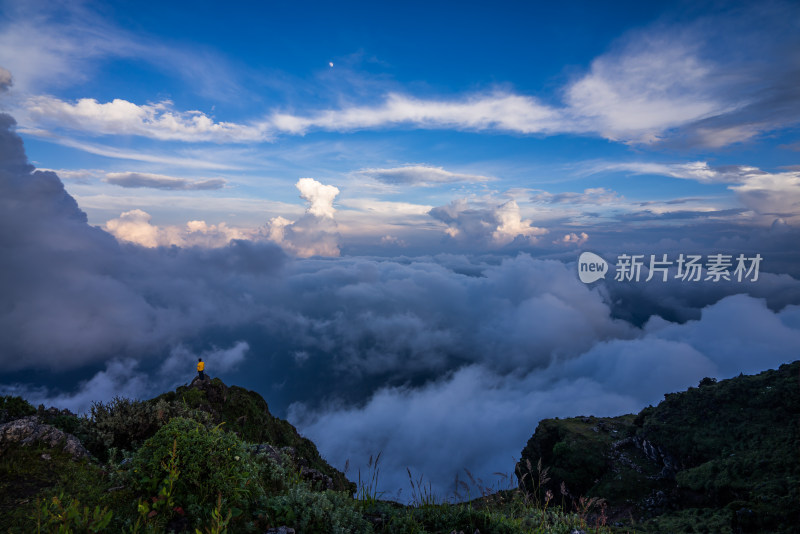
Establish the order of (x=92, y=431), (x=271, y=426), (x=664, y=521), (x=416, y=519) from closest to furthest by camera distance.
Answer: (x=416, y=519)
(x=92, y=431)
(x=271, y=426)
(x=664, y=521)

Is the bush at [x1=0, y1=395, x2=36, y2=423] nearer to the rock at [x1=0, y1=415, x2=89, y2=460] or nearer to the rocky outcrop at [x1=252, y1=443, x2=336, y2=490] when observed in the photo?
the rock at [x1=0, y1=415, x2=89, y2=460]

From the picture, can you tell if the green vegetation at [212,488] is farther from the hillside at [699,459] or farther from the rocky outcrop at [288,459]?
the hillside at [699,459]

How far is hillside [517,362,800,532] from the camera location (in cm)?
4706

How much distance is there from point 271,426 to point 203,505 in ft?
60.6

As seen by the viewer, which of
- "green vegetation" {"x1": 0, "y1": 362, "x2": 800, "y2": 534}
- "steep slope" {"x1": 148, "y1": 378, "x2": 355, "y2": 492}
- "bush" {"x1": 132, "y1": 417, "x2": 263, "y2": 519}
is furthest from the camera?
"steep slope" {"x1": 148, "y1": 378, "x2": 355, "y2": 492}

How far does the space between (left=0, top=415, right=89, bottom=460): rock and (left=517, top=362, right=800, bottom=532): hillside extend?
1787 inches

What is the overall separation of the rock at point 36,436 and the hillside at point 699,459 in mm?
45387

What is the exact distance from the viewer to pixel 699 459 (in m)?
70.8

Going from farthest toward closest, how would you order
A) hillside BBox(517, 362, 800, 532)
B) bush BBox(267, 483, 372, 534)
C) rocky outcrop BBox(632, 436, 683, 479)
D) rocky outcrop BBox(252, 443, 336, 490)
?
rocky outcrop BBox(632, 436, 683, 479)
hillside BBox(517, 362, 800, 532)
rocky outcrop BBox(252, 443, 336, 490)
bush BBox(267, 483, 372, 534)

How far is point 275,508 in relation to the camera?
219 inches

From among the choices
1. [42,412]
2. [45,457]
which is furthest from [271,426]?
[45,457]

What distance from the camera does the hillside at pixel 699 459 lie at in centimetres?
4706

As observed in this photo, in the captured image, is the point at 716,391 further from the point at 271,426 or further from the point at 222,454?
the point at 222,454

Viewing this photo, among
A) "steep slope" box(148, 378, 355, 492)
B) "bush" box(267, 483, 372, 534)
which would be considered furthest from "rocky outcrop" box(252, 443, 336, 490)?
"steep slope" box(148, 378, 355, 492)
